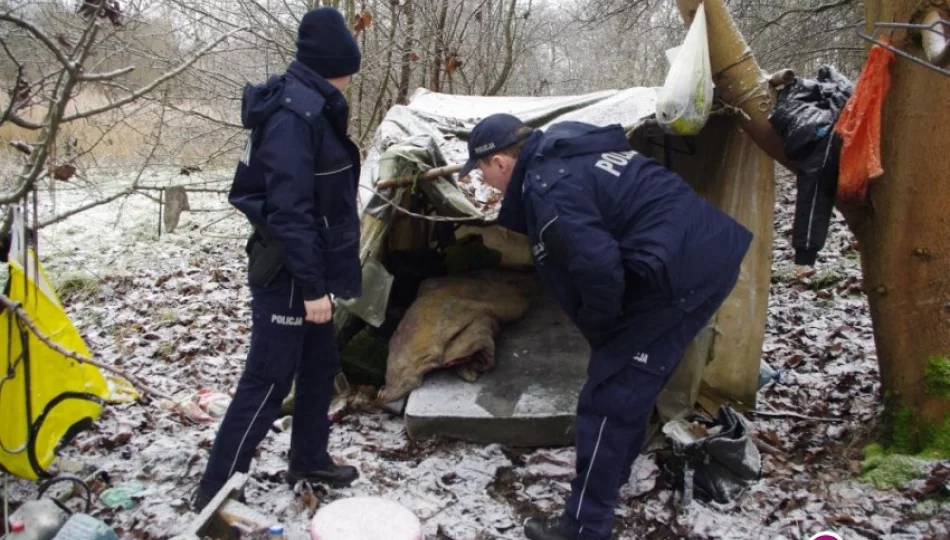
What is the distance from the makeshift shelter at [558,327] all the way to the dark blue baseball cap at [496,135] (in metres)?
1.33

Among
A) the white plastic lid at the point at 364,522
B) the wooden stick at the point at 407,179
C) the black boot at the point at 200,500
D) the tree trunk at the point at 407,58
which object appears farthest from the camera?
the tree trunk at the point at 407,58

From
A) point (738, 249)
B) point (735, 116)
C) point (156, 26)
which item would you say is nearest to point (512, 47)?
point (156, 26)

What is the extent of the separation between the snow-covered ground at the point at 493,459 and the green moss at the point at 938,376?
47 cm

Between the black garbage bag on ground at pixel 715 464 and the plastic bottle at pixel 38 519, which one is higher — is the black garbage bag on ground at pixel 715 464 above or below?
above

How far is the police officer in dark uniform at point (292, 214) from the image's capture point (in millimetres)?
3004

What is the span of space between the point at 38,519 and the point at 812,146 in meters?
3.94

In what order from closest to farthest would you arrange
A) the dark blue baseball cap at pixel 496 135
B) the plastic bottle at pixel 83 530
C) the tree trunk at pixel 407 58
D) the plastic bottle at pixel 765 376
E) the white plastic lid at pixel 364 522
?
the white plastic lid at pixel 364 522, the plastic bottle at pixel 83 530, the dark blue baseball cap at pixel 496 135, the plastic bottle at pixel 765 376, the tree trunk at pixel 407 58

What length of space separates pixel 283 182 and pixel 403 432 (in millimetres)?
2100

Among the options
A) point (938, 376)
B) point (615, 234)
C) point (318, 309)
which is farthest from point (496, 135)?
point (938, 376)

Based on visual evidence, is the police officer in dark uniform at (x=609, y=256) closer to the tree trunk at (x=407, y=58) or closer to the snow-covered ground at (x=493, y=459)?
the snow-covered ground at (x=493, y=459)

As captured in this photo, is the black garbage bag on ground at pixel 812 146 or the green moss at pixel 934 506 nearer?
the green moss at pixel 934 506

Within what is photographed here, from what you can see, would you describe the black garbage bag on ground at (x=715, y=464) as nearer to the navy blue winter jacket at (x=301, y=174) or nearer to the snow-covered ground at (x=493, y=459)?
the snow-covered ground at (x=493, y=459)

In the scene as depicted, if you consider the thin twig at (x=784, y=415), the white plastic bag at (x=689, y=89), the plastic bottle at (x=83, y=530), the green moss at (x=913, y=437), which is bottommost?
the plastic bottle at (x=83, y=530)

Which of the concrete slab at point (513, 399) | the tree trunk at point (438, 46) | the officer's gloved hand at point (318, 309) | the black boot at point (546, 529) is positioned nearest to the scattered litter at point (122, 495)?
the officer's gloved hand at point (318, 309)
